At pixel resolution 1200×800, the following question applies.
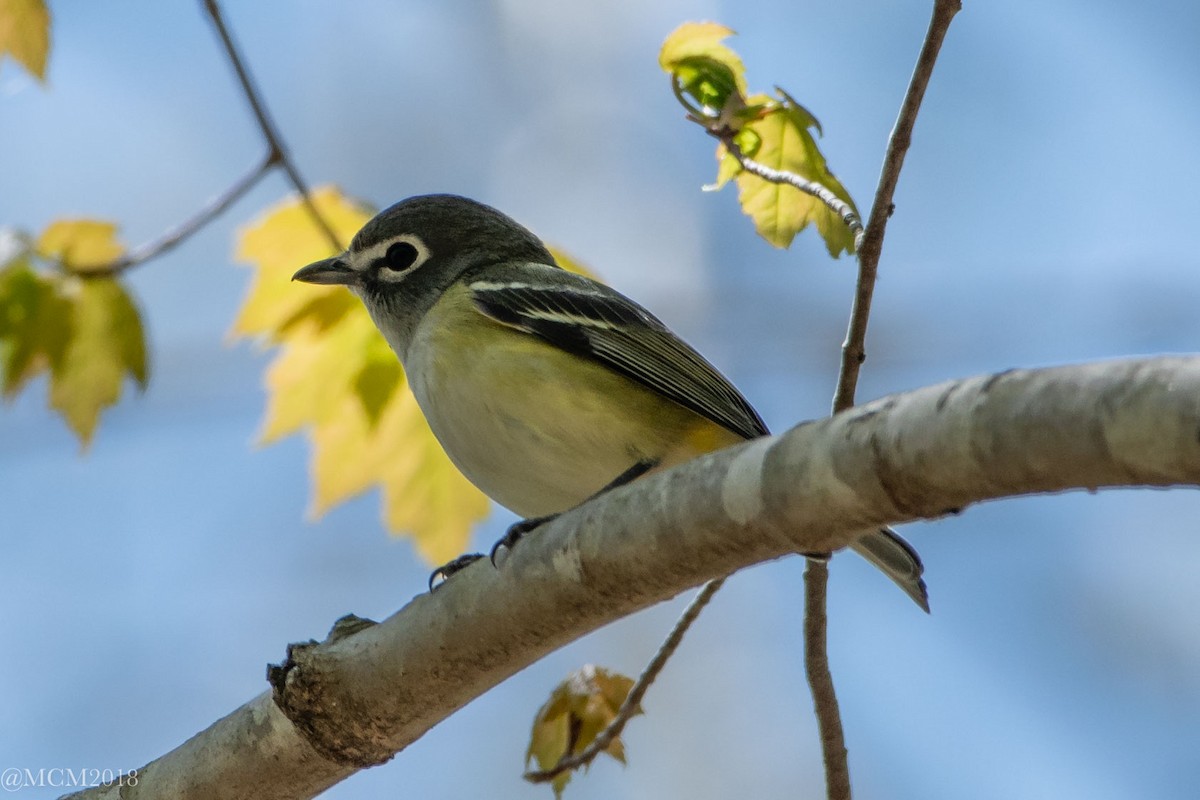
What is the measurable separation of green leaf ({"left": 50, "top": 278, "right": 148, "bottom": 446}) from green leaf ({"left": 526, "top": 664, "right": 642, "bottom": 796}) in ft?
→ 7.07

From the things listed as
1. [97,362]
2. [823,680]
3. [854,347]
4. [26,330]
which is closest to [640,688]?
[823,680]

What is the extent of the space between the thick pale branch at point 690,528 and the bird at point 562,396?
0.73 metres

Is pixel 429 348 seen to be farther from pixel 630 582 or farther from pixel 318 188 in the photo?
pixel 630 582

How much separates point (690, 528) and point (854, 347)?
1.13 metres

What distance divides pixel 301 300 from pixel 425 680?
2.62m

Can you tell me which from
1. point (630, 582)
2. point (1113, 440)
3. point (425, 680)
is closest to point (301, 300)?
point (425, 680)

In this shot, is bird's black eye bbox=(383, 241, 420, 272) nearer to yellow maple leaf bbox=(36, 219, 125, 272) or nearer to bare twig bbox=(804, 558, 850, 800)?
yellow maple leaf bbox=(36, 219, 125, 272)

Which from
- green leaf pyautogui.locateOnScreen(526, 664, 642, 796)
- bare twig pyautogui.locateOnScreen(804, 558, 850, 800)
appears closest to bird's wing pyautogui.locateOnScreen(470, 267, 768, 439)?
bare twig pyautogui.locateOnScreen(804, 558, 850, 800)

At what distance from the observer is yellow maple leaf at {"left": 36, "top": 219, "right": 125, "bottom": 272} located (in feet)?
16.8

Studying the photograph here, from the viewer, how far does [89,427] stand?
4938 millimetres

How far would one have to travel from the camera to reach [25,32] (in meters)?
4.37

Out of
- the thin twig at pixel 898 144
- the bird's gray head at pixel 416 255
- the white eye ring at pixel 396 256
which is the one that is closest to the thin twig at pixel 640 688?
the thin twig at pixel 898 144

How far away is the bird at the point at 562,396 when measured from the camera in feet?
13.5

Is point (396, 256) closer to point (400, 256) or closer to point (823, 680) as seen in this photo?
point (400, 256)
